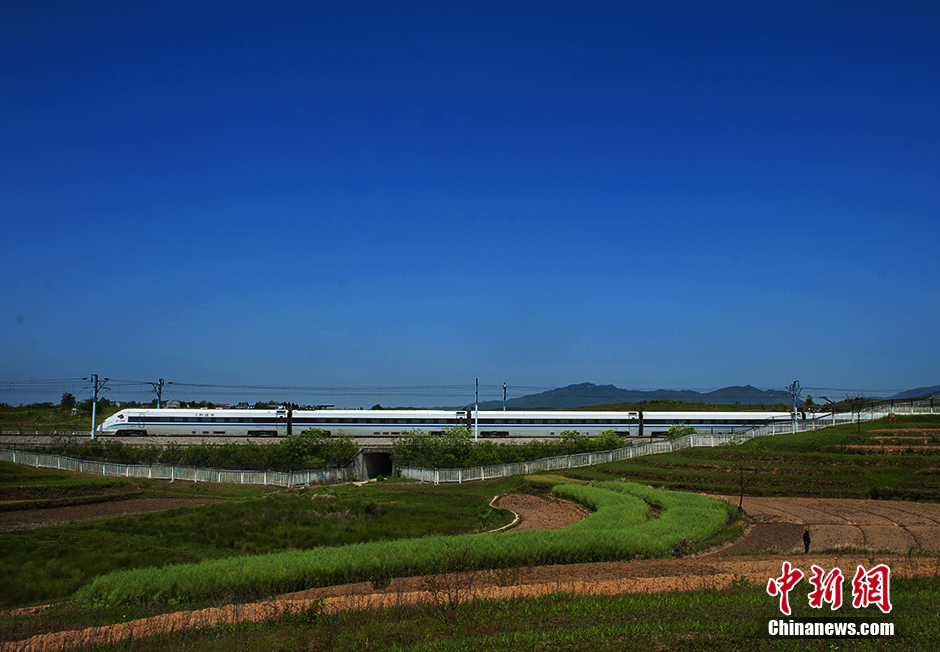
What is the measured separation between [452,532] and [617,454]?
31080 millimetres

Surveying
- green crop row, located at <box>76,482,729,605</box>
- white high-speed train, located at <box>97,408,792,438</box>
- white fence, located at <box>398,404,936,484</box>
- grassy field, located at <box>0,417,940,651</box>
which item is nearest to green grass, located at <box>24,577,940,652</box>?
grassy field, located at <box>0,417,940,651</box>

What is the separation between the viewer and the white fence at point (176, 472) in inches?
1934

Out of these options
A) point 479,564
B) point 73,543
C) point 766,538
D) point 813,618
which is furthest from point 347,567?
point 766,538

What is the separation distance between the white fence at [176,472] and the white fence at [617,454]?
315 inches

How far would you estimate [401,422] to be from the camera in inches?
2940

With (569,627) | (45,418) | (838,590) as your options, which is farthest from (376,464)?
(45,418)

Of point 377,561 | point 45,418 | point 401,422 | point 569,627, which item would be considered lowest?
point 45,418

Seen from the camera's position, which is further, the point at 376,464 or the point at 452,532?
the point at 376,464

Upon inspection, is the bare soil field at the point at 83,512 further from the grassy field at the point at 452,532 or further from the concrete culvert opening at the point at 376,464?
the concrete culvert opening at the point at 376,464

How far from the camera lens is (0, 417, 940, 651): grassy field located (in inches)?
402

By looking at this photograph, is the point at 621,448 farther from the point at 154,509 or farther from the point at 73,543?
the point at 73,543

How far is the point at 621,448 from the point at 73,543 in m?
45.3

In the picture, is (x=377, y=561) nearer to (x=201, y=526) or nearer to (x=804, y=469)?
(x=201, y=526)

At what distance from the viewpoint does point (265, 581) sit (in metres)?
16.1
